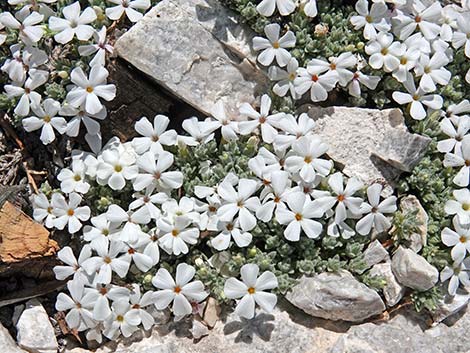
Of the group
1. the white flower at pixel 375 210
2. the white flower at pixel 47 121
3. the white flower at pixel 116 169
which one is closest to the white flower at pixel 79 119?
the white flower at pixel 47 121

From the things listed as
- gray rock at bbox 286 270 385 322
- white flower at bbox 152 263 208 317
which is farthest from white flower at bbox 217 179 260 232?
gray rock at bbox 286 270 385 322

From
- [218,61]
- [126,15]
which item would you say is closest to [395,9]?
[218,61]

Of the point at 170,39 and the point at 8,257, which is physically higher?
the point at 170,39

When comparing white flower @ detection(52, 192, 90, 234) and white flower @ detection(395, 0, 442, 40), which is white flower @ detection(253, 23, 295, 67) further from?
white flower @ detection(52, 192, 90, 234)

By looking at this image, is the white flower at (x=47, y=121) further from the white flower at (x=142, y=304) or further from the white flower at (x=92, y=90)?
the white flower at (x=142, y=304)

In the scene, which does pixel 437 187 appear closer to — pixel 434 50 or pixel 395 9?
pixel 434 50
